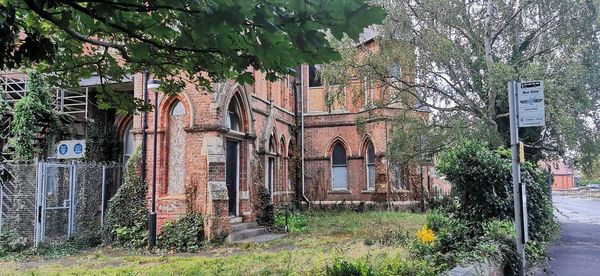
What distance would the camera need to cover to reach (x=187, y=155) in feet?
45.8

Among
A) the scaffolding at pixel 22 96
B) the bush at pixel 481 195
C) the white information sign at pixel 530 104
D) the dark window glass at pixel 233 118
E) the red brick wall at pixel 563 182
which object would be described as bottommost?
the red brick wall at pixel 563 182

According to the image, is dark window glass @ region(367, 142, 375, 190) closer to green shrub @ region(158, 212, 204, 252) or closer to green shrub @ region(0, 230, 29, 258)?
green shrub @ region(158, 212, 204, 252)

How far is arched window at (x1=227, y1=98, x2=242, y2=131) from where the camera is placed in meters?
15.6

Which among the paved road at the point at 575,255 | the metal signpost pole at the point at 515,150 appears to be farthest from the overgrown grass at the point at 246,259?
the paved road at the point at 575,255

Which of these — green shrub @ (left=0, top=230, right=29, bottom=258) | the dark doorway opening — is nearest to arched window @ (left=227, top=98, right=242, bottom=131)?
the dark doorway opening

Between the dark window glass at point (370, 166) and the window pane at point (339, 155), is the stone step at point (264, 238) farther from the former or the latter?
the window pane at point (339, 155)

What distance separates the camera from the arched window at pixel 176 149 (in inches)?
556

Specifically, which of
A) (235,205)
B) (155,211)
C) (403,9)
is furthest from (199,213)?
(403,9)

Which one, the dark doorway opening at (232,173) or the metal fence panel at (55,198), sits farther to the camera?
the dark doorway opening at (232,173)

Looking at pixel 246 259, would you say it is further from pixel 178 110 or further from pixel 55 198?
pixel 55 198

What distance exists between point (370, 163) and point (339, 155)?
1791mm

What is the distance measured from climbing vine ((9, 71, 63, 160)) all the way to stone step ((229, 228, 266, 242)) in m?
7.01

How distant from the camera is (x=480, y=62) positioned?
15.2 m

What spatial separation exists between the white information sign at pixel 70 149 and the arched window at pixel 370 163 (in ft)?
44.7
